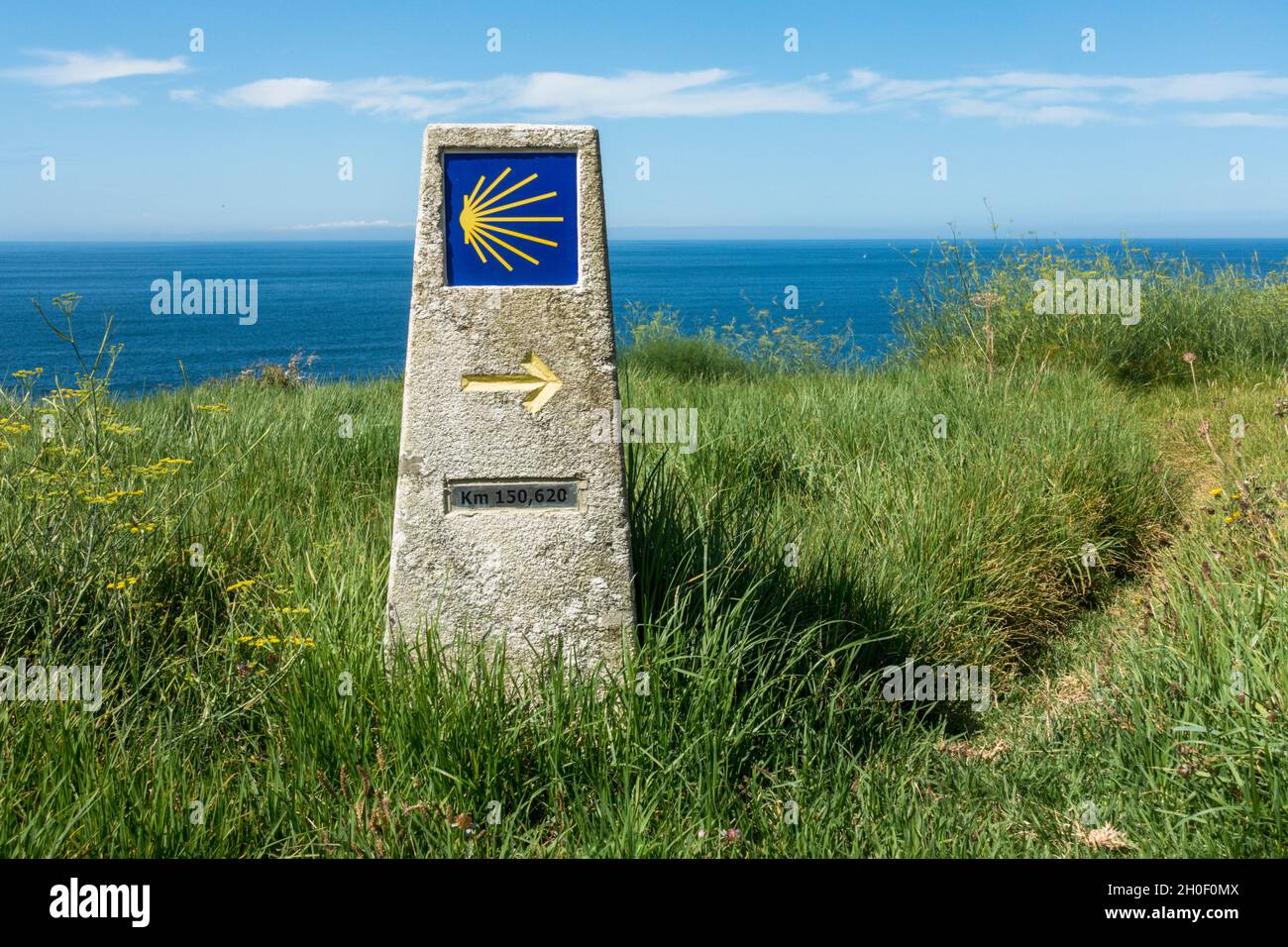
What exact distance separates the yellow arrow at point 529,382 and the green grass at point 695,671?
2.34 ft

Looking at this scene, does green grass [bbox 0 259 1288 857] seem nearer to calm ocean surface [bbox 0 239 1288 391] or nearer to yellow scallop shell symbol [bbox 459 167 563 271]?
yellow scallop shell symbol [bbox 459 167 563 271]

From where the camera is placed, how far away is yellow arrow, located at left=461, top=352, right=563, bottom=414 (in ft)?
9.52

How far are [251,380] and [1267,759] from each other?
27.8 feet

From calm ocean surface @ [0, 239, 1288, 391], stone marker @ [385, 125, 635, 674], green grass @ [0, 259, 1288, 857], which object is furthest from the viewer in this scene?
calm ocean surface @ [0, 239, 1288, 391]

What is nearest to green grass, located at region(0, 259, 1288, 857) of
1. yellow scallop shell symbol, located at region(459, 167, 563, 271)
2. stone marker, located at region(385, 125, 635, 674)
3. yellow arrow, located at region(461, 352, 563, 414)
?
stone marker, located at region(385, 125, 635, 674)

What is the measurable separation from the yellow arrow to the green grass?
71 centimetres

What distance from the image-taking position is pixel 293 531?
13.2 feet

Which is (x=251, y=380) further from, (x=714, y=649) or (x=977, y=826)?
(x=977, y=826)

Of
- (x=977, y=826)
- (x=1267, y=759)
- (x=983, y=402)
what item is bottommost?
(x=977, y=826)

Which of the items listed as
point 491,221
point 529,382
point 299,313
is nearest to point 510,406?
point 529,382

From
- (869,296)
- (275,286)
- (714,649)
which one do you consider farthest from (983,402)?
(275,286)

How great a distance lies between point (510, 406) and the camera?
9.55 ft

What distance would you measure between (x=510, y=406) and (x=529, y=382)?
0.09m

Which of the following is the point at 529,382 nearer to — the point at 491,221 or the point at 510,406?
the point at 510,406
